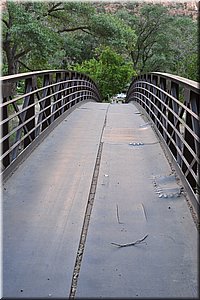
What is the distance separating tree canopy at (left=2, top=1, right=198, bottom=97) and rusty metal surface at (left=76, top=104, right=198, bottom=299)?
40.3 feet

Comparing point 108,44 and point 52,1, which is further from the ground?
point 52,1

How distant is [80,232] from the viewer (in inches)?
124

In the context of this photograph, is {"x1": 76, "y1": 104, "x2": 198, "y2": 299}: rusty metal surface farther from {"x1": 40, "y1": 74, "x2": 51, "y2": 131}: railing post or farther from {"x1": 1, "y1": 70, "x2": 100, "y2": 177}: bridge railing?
{"x1": 40, "y1": 74, "x2": 51, "y2": 131}: railing post

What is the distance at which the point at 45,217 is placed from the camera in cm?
342

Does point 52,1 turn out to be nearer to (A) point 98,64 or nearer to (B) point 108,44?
(B) point 108,44

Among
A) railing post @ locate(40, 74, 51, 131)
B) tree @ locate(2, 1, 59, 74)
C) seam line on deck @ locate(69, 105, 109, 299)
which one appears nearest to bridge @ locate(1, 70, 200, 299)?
seam line on deck @ locate(69, 105, 109, 299)

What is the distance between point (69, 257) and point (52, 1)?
17951 mm

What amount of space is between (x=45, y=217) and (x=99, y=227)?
0.46 m

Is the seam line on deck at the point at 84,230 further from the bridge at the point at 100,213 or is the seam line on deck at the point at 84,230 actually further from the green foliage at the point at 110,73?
the green foliage at the point at 110,73

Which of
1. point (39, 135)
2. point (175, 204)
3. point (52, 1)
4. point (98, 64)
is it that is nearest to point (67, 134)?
point (39, 135)

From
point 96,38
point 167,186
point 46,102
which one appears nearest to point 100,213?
point 167,186

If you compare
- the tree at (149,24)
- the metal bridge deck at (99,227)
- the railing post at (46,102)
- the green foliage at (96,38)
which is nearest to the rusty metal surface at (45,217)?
the metal bridge deck at (99,227)

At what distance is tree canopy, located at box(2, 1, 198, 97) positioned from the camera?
1653 centimetres

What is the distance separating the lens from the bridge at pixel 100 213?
2.52m
